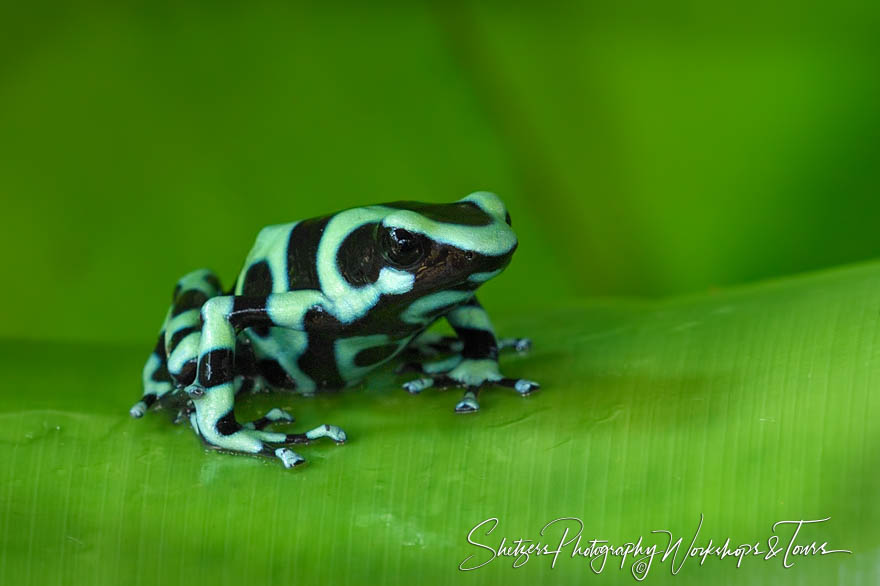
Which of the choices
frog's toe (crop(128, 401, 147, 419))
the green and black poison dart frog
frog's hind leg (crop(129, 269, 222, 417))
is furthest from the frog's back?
frog's toe (crop(128, 401, 147, 419))

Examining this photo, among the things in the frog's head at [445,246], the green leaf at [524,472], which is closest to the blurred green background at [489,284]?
the green leaf at [524,472]

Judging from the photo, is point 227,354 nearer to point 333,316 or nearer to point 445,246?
point 333,316

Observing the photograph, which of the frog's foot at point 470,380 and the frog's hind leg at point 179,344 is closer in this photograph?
the frog's foot at point 470,380

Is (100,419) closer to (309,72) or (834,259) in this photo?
(309,72)

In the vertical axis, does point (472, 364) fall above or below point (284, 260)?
below

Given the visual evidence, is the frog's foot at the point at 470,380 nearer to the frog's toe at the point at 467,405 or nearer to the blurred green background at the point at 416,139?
the frog's toe at the point at 467,405

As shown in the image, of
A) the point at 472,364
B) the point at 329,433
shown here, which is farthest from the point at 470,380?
the point at 329,433
